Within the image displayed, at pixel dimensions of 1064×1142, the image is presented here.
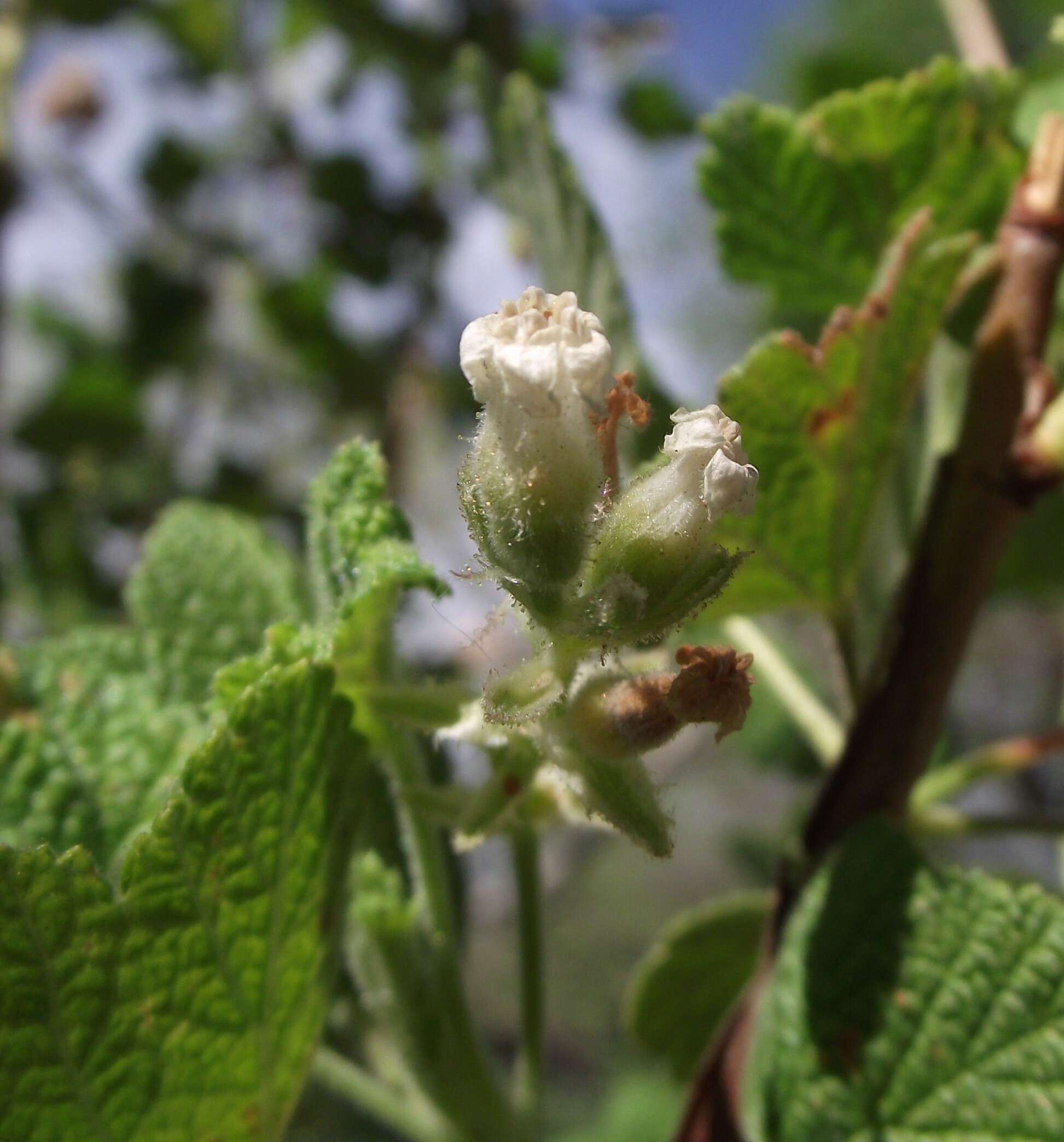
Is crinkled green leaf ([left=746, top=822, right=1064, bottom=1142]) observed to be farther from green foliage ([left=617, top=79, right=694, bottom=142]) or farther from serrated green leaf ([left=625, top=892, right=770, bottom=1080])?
green foliage ([left=617, top=79, right=694, bottom=142])

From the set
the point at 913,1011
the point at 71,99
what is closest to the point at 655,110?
the point at 71,99

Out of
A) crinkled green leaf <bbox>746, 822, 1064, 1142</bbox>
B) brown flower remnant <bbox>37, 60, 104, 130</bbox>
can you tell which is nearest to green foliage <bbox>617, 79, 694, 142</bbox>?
brown flower remnant <bbox>37, 60, 104, 130</bbox>

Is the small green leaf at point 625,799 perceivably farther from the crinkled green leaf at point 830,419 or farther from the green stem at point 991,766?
the green stem at point 991,766

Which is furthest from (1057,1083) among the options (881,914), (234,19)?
(234,19)

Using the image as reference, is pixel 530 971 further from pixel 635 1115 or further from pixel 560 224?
pixel 635 1115

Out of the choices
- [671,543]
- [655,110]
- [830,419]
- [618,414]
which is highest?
[655,110]

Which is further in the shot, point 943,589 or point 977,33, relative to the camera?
point 977,33
